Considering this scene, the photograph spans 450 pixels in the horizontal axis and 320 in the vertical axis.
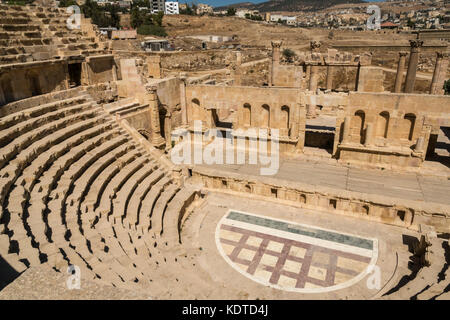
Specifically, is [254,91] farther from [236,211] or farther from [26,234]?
[26,234]

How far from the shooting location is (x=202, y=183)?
15.1 m

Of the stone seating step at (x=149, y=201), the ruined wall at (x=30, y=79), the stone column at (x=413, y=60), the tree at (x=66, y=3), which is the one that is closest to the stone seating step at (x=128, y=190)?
the stone seating step at (x=149, y=201)

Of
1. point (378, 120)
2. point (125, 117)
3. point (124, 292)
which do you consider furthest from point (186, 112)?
point (124, 292)

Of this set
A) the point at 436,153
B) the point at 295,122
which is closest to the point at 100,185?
the point at 295,122

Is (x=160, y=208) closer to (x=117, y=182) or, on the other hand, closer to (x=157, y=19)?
(x=117, y=182)

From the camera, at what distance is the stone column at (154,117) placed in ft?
54.6

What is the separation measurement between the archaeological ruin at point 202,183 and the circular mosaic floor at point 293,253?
54 mm

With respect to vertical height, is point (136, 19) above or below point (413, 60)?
above

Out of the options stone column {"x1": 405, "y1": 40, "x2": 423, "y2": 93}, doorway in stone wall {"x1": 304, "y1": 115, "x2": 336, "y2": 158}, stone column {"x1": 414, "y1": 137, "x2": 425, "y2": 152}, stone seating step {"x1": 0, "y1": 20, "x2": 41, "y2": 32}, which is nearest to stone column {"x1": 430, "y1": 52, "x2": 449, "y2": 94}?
stone column {"x1": 405, "y1": 40, "x2": 423, "y2": 93}

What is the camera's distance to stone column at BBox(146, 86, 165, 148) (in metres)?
16.6

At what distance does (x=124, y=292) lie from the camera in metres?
4.92

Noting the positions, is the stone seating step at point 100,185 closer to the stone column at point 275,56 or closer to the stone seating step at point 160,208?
the stone seating step at point 160,208

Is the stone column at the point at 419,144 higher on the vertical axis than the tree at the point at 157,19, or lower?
lower

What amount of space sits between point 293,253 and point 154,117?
10.2m
